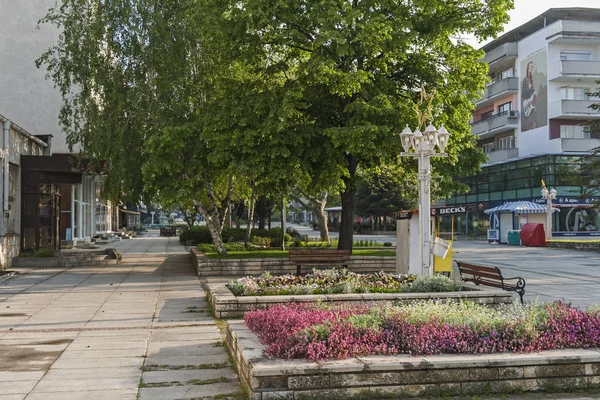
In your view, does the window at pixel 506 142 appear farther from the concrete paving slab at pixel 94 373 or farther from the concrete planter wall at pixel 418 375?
the concrete paving slab at pixel 94 373

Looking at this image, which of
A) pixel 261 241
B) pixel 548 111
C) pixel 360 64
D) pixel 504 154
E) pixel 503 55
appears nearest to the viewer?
pixel 360 64

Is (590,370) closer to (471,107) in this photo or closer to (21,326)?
(21,326)

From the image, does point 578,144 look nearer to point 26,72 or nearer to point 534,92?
point 534,92

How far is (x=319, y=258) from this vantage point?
18609 millimetres

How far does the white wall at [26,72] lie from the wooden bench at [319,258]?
17587mm

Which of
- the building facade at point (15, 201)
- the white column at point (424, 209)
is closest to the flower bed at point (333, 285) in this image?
the white column at point (424, 209)

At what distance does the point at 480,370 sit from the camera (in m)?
6.69

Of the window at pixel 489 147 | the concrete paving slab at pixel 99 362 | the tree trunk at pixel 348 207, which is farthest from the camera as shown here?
the window at pixel 489 147

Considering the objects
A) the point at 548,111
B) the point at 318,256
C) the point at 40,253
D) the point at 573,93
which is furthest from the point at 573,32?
the point at 40,253

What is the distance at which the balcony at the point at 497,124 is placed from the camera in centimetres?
5553

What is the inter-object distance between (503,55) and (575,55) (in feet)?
20.9

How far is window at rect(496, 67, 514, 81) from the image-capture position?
57312 millimetres

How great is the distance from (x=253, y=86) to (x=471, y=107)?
24.1 ft

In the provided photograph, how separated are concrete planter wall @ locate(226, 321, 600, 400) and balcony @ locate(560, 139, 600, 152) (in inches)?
1827
